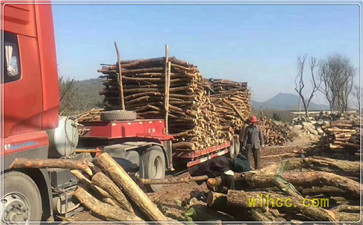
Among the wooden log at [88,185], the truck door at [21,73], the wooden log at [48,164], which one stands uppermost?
the truck door at [21,73]

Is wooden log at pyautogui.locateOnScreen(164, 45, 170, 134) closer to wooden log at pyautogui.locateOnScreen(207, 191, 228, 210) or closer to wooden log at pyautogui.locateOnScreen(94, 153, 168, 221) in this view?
wooden log at pyautogui.locateOnScreen(207, 191, 228, 210)

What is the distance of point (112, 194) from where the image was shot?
4.97 m

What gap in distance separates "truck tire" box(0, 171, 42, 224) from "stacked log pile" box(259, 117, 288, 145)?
18.6 metres

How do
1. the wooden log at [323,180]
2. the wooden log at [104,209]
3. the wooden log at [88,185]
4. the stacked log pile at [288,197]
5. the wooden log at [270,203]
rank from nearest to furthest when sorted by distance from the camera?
the wooden log at [104,209]
the wooden log at [88,185]
the wooden log at [270,203]
the stacked log pile at [288,197]
the wooden log at [323,180]

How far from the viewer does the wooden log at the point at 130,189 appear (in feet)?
15.5

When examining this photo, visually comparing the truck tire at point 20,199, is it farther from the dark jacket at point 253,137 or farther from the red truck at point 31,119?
the dark jacket at point 253,137

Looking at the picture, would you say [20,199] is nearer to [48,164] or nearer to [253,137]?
[48,164]

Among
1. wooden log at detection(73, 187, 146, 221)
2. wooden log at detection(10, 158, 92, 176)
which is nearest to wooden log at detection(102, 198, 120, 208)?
wooden log at detection(73, 187, 146, 221)

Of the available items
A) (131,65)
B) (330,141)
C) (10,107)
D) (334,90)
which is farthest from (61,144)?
(334,90)

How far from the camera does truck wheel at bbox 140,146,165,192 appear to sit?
27.9 ft

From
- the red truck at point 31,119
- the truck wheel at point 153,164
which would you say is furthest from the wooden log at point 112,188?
the truck wheel at point 153,164

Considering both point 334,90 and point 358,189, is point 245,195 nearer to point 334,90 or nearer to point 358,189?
point 358,189

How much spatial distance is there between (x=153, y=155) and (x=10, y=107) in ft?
15.5

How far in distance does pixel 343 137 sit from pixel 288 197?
9.94m
